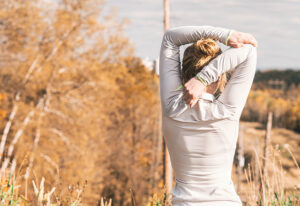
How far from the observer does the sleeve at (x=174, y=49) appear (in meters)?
1.41

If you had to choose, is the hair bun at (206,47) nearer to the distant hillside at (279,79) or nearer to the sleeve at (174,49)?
the sleeve at (174,49)

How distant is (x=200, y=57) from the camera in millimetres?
1380

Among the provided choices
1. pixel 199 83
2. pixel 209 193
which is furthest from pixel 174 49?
pixel 209 193

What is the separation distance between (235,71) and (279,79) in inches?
3285

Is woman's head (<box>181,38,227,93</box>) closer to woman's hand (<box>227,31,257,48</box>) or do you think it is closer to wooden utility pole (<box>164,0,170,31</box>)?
woman's hand (<box>227,31,257,48</box>)

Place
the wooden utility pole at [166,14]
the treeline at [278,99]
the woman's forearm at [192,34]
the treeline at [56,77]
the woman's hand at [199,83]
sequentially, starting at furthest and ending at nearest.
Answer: the treeline at [278,99], the treeline at [56,77], the wooden utility pole at [166,14], the woman's forearm at [192,34], the woman's hand at [199,83]

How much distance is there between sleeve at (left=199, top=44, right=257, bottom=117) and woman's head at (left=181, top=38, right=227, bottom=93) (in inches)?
2.1

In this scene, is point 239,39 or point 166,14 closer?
point 239,39

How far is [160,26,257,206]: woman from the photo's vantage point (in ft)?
4.35

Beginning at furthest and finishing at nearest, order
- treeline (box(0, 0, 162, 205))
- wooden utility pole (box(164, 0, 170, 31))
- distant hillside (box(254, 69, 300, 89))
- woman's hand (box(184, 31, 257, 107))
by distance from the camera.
A: distant hillside (box(254, 69, 300, 89)), treeline (box(0, 0, 162, 205)), wooden utility pole (box(164, 0, 170, 31)), woman's hand (box(184, 31, 257, 107))

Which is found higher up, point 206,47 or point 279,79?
point 206,47

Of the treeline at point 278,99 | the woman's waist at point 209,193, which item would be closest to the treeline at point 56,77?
the woman's waist at point 209,193

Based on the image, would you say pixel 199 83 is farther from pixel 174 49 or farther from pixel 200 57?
pixel 174 49

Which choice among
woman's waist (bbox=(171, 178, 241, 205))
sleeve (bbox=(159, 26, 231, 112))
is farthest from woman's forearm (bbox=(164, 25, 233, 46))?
woman's waist (bbox=(171, 178, 241, 205))
